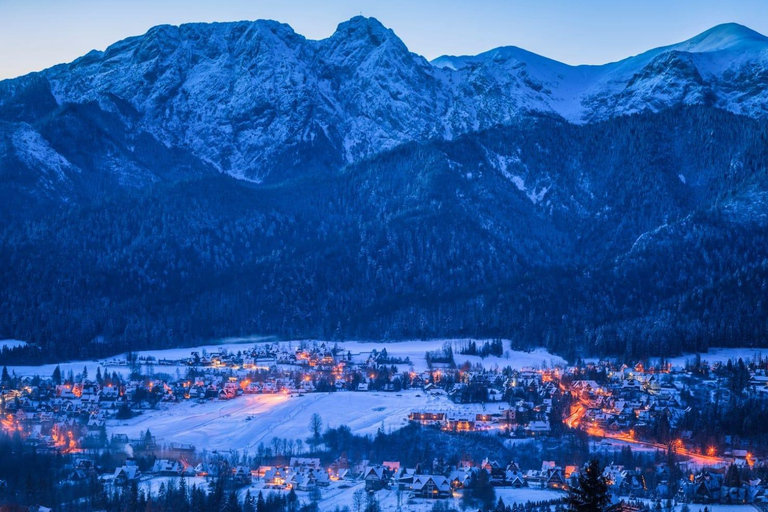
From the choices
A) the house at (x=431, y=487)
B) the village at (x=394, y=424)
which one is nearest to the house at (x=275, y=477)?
the village at (x=394, y=424)

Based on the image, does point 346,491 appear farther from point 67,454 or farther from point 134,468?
point 67,454

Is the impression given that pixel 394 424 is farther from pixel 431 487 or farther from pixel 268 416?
pixel 431 487

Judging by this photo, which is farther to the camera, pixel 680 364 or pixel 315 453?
pixel 680 364

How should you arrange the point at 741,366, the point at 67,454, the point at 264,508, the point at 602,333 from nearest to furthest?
the point at 264,508
the point at 67,454
the point at 741,366
the point at 602,333

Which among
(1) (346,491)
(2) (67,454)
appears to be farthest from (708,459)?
(2) (67,454)

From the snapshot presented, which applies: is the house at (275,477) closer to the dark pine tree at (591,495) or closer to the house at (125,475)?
the house at (125,475)

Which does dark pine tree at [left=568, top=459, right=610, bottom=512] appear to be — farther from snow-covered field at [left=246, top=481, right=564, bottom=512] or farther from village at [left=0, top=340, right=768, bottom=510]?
snow-covered field at [left=246, top=481, right=564, bottom=512]
